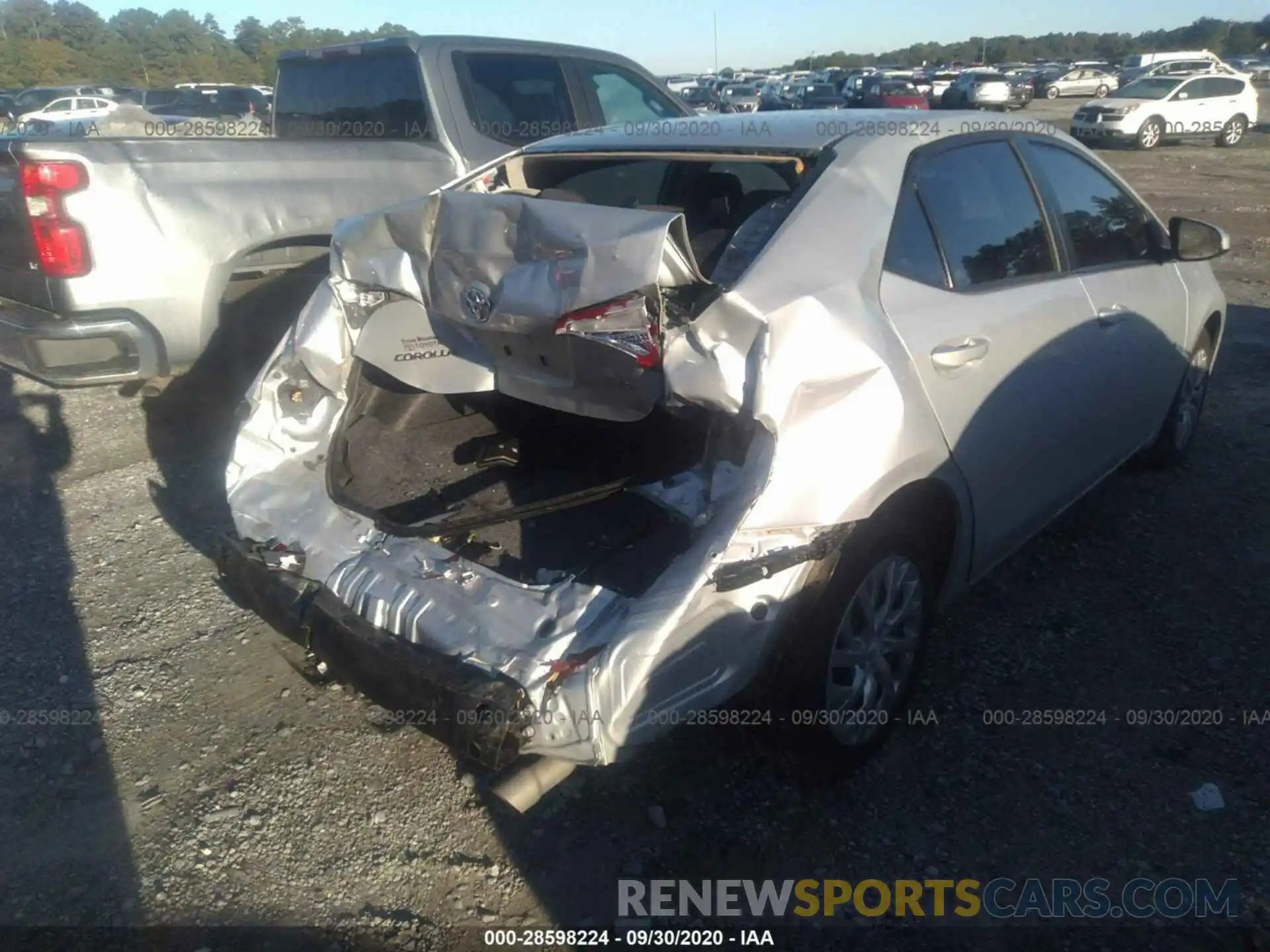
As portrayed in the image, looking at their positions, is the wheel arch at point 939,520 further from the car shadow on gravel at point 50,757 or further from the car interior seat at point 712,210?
the car shadow on gravel at point 50,757

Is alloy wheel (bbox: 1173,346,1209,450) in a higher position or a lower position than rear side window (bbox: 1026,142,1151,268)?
lower

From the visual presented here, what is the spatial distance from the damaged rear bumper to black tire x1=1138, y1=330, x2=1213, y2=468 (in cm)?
369

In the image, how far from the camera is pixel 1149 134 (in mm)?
21484

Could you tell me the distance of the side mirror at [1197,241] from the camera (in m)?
3.90

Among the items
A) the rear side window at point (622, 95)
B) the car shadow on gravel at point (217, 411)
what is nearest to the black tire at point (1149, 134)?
Result: the rear side window at point (622, 95)

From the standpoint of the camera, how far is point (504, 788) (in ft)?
7.34

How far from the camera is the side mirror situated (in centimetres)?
390

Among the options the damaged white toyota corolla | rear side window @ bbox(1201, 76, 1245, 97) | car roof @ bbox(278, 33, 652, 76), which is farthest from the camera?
rear side window @ bbox(1201, 76, 1245, 97)

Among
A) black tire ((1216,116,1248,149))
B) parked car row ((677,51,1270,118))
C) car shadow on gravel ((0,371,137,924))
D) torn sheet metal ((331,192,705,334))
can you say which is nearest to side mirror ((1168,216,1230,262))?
torn sheet metal ((331,192,705,334))

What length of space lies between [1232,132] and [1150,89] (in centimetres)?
205

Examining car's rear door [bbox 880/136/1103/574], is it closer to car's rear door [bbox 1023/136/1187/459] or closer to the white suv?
car's rear door [bbox 1023/136/1187/459]

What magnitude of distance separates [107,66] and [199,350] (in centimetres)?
5823

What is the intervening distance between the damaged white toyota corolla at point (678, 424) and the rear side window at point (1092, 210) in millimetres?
26

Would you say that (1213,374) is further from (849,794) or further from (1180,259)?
(849,794)
